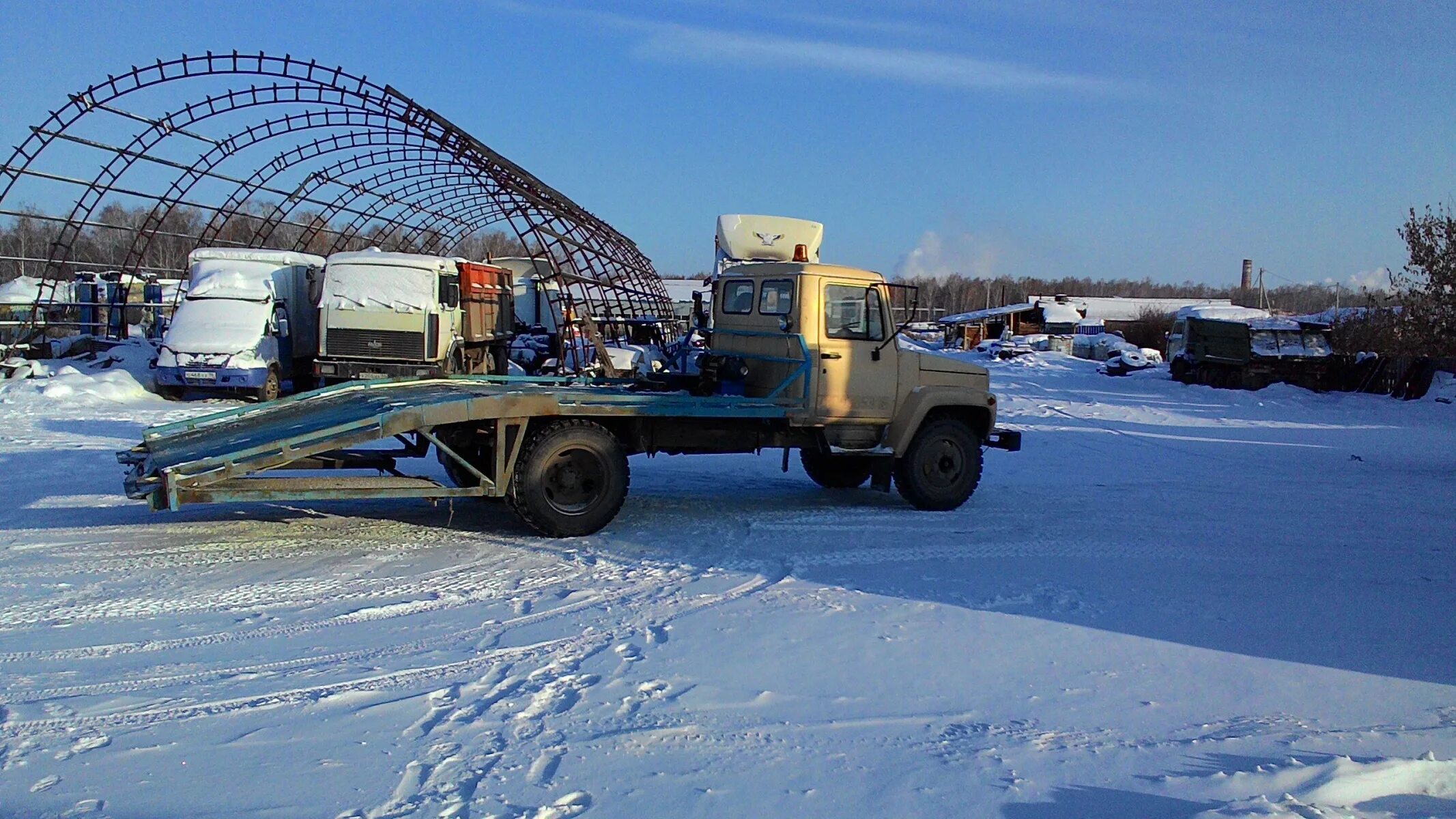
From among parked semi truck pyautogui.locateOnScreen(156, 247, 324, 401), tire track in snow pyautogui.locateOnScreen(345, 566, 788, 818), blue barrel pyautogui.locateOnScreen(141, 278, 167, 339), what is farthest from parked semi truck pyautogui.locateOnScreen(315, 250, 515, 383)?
tire track in snow pyautogui.locateOnScreen(345, 566, 788, 818)

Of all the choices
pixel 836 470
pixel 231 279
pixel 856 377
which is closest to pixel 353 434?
pixel 856 377

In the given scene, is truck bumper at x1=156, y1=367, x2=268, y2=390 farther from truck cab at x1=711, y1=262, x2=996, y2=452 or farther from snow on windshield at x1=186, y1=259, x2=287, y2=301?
truck cab at x1=711, y1=262, x2=996, y2=452

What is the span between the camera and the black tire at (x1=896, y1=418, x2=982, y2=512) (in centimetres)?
1015

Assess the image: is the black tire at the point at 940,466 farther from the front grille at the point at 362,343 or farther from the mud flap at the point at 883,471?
the front grille at the point at 362,343

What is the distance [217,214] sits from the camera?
2884 centimetres

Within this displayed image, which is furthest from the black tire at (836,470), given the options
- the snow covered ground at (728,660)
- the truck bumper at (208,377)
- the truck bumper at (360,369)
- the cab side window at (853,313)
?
the truck bumper at (208,377)

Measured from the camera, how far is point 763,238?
44.6 ft

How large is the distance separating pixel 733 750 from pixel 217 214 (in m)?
29.0

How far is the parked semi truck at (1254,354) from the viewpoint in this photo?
29.4 meters

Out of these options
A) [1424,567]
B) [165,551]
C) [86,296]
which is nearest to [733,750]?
[165,551]

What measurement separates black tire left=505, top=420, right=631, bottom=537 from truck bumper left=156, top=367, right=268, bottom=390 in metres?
12.3

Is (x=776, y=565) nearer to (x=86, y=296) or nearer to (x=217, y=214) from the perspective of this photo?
(x=217, y=214)

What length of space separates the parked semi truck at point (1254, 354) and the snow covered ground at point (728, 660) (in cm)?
2048

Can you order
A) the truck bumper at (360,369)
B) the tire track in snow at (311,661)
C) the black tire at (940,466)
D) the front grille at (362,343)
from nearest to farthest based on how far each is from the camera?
1. the tire track in snow at (311,661)
2. the black tire at (940,466)
3. the truck bumper at (360,369)
4. the front grille at (362,343)
